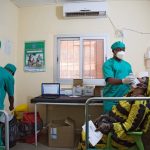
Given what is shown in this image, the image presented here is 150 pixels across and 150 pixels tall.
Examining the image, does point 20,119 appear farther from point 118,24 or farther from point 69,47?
point 118,24

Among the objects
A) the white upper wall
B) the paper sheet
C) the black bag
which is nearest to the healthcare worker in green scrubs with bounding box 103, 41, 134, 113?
the paper sheet

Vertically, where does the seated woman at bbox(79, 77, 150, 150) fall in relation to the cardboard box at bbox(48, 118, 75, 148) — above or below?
above

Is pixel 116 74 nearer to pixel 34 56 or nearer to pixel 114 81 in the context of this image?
pixel 114 81

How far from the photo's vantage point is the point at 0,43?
3.52m

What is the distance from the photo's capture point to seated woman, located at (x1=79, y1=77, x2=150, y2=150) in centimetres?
188

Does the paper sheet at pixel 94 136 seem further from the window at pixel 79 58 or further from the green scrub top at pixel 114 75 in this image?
the window at pixel 79 58

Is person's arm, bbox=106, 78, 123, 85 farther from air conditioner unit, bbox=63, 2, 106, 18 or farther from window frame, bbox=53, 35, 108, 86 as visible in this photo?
air conditioner unit, bbox=63, 2, 106, 18

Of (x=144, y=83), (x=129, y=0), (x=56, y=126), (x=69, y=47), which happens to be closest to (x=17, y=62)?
(x=69, y=47)

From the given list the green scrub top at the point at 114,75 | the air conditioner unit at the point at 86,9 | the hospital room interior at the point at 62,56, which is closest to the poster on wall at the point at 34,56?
the hospital room interior at the point at 62,56

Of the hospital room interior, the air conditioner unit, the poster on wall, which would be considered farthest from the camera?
the poster on wall

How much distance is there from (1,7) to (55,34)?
1067mm

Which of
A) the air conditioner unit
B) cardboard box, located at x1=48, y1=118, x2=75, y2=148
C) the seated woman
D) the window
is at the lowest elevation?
cardboard box, located at x1=48, y1=118, x2=75, y2=148

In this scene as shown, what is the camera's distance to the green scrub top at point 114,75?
8.87 feet

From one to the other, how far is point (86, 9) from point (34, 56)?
133 centimetres
